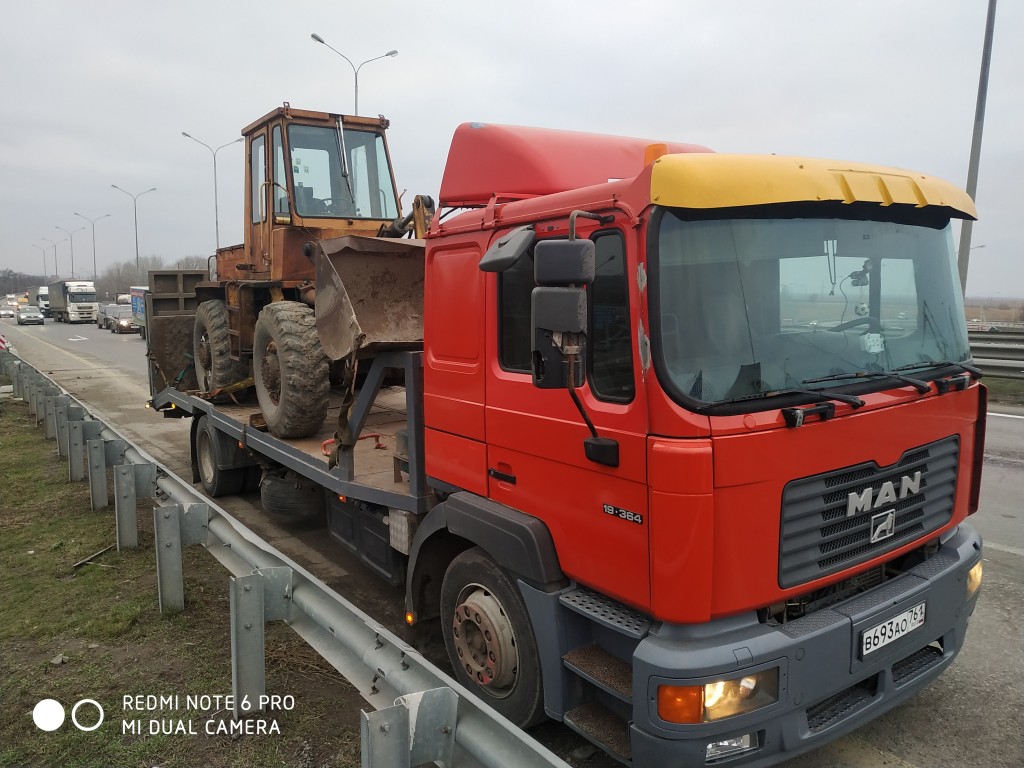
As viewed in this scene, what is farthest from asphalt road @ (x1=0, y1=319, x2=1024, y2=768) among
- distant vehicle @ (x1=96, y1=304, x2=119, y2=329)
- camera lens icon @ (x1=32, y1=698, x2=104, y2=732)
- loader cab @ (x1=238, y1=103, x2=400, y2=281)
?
distant vehicle @ (x1=96, y1=304, x2=119, y2=329)

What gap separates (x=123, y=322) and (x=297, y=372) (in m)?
41.2

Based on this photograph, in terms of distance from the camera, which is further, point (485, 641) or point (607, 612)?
point (485, 641)

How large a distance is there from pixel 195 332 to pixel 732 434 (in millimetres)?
7632

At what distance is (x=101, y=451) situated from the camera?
19.9 ft

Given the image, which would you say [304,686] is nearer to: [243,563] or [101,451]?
[243,563]

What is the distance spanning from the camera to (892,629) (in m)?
2.82

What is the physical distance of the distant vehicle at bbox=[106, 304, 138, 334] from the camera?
41.2 m

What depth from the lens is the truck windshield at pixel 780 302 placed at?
2506mm

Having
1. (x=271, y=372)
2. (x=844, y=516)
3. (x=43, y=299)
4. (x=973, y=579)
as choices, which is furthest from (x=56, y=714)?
(x=43, y=299)

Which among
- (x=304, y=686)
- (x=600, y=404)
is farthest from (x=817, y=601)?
(x=304, y=686)

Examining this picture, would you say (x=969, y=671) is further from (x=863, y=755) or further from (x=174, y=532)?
(x=174, y=532)

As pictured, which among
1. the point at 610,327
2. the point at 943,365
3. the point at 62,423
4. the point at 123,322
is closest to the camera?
the point at 610,327

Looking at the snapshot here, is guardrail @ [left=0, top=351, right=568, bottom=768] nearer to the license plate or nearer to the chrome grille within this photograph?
the chrome grille

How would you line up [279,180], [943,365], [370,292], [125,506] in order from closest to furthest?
[943,365], [370,292], [125,506], [279,180]
